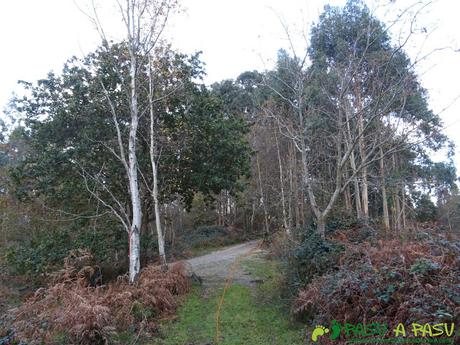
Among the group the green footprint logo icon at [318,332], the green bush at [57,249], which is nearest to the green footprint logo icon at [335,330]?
the green footprint logo icon at [318,332]

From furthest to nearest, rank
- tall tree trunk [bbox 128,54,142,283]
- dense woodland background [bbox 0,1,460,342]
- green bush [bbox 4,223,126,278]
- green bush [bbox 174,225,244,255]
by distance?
green bush [bbox 174,225,244,255], green bush [bbox 4,223,126,278], dense woodland background [bbox 0,1,460,342], tall tree trunk [bbox 128,54,142,283]

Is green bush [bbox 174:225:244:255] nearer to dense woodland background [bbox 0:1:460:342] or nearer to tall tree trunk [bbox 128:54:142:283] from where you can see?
dense woodland background [bbox 0:1:460:342]

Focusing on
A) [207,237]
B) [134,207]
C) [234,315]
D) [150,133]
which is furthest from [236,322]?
[207,237]

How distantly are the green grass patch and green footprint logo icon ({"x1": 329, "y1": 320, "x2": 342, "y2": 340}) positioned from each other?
963 millimetres

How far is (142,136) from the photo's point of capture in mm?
12859

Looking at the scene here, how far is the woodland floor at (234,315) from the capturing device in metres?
6.83

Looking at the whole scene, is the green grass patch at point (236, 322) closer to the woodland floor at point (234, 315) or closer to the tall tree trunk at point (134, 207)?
the woodland floor at point (234, 315)

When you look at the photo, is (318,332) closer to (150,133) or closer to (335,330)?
(335,330)

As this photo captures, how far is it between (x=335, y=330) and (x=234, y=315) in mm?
3249

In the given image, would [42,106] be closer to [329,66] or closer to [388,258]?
[329,66]

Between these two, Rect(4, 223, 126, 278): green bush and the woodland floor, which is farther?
Rect(4, 223, 126, 278): green bush

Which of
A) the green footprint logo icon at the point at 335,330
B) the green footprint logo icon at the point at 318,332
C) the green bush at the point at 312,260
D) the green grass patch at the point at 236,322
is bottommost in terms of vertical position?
the green grass patch at the point at 236,322

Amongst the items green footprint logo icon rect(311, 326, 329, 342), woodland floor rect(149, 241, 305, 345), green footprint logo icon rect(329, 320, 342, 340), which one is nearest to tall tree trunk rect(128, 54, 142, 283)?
woodland floor rect(149, 241, 305, 345)

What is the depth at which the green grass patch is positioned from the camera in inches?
267
